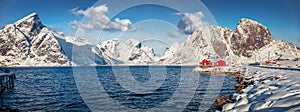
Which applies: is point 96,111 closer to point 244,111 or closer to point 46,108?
point 46,108

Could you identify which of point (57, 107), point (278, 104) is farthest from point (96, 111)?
point (278, 104)

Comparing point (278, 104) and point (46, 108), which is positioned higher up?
point (278, 104)

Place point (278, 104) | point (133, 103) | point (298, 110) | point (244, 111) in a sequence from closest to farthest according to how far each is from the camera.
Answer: point (298, 110) → point (278, 104) → point (244, 111) → point (133, 103)

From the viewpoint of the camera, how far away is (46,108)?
23375 millimetres

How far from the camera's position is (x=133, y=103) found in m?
25.8

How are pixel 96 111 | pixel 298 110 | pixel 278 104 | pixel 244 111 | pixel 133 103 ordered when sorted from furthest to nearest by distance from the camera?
pixel 133 103, pixel 96 111, pixel 244 111, pixel 278 104, pixel 298 110

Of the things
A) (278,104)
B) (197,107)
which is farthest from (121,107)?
(278,104)

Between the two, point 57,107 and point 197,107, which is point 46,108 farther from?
point 197,107

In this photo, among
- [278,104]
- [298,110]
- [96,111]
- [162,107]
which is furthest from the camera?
[162,107]

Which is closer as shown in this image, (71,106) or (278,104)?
(278,104)

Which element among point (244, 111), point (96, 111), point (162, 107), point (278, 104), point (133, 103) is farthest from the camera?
point (133, 103)

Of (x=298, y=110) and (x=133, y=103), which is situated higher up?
(x=298, y=110)

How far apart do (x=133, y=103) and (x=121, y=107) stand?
237cm

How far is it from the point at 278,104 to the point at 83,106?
17.8m
